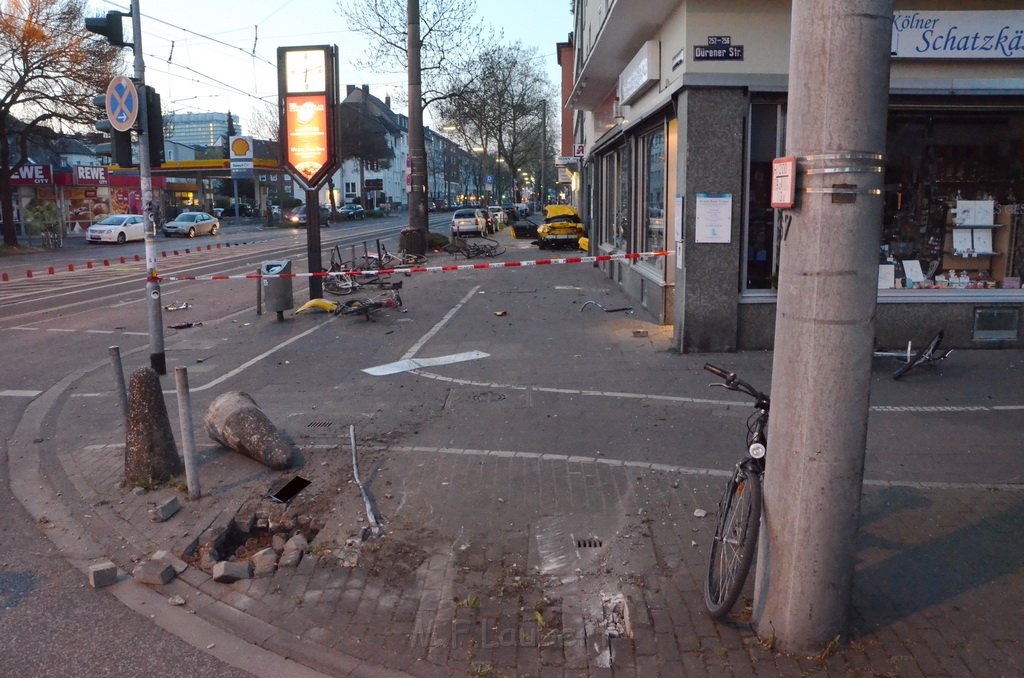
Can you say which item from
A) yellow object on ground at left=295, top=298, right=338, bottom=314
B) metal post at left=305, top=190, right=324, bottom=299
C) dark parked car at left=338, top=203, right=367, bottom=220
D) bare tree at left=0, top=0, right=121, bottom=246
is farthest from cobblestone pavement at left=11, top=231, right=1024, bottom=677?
dark parked car at left=338, top=203, right=367, bottom=220

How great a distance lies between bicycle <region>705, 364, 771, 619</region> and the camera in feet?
12.6

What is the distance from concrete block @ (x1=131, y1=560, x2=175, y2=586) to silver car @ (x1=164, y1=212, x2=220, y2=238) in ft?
156

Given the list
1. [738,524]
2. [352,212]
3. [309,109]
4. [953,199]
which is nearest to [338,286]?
[309,109]

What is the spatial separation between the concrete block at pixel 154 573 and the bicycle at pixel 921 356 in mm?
7123

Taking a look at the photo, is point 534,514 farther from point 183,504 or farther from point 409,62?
point 409,62

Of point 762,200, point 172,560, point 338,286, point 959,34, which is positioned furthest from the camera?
point 338,286

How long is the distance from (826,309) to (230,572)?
11.1 feet

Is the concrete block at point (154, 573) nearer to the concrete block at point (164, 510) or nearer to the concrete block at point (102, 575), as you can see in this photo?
the concrete block at point (102, 575)

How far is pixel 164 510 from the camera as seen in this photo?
5562 millimetres

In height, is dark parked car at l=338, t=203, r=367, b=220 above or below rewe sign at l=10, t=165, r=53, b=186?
below

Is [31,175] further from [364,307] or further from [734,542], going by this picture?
[734,542]

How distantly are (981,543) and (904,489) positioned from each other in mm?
911

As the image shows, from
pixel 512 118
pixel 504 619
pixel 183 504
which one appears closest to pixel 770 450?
pixel 504 619

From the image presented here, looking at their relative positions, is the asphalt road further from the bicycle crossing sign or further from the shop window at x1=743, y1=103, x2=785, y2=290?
the shop window at x1=743, y1=103, x2=785, y2=290
